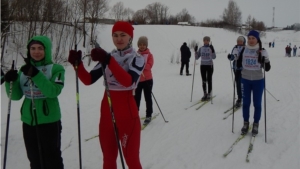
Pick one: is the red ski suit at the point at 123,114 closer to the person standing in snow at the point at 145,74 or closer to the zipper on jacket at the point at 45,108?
the zipper on jacket at the point at 45,108

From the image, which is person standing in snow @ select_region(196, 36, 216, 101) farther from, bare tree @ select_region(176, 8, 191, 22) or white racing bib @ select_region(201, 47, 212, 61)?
bare tree @ select_region(176, 8, 191, 22)

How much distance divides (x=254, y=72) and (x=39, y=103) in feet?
12.8

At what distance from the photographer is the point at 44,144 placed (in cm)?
273

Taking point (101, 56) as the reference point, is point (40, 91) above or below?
below

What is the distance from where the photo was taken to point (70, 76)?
13.9 meters

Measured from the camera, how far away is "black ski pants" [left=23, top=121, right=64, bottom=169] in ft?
8.83

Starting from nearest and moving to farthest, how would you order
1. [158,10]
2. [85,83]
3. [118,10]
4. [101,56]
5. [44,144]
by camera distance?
1. [101,56]
2. [85,83]
3. [44,144]
4. [118,10]
5. [158,10]

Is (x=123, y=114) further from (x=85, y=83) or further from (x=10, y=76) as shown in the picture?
(x=10, y=76)

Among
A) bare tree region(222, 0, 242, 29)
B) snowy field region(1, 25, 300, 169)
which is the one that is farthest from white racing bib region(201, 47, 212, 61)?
bare tree region(222, 0, 242, 29)

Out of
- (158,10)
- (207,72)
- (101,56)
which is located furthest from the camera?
(158,10)

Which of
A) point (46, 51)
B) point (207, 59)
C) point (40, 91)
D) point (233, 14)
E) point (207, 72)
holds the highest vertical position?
point (233, 14)

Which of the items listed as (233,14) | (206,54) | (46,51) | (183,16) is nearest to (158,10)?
(183,16)

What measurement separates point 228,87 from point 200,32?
3147 cm

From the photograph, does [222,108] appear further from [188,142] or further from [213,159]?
[213,159]
